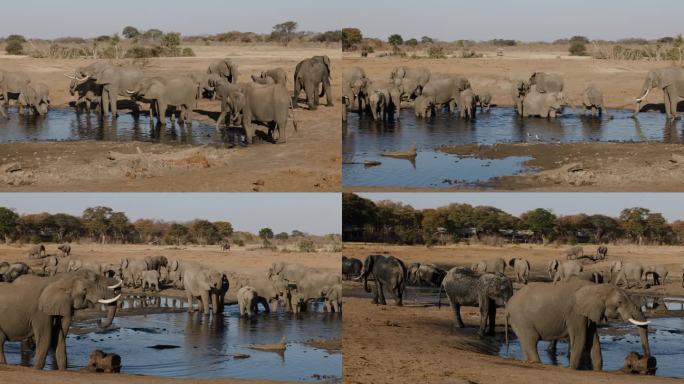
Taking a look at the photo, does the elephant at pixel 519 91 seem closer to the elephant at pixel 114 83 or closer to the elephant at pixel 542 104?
the elephant at pixel 542 104

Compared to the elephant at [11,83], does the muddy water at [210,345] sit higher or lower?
lower

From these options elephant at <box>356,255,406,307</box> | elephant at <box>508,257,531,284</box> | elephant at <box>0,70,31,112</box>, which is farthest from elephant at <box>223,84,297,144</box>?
elephant at <box>0,70,31,112</box>

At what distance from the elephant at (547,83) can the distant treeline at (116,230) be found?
7872mm

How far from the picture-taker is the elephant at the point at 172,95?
83.8ft

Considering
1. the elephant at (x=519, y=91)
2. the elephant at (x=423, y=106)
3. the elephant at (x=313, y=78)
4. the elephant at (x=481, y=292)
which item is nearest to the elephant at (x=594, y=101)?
the elephant at (x=519, y=91)

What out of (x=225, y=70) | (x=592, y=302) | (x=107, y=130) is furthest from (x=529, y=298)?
(x=225, y=70)

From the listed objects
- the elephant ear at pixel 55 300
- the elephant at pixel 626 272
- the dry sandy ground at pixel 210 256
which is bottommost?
the dry sandy ground at pixel 210 256

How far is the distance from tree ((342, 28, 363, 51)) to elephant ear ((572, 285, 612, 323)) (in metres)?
21.7

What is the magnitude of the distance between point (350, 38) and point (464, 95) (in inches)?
328

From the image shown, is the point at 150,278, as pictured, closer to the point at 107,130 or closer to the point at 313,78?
the point at 107,130

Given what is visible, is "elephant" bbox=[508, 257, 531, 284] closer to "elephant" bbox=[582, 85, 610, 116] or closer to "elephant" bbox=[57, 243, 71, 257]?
"elephant" bbox=[582, 85, 610, 116]

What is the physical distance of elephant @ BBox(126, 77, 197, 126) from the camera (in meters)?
25.5

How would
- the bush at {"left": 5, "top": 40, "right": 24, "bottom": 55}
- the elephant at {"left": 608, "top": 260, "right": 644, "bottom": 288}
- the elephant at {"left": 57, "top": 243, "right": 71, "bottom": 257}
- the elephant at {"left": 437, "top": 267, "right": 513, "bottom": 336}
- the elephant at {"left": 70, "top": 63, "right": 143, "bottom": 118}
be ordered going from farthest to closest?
the bush at {"left": 5, "top": 40, "right": 24, "bottom": 55}
the elephant at {"left": 57, "top": 243, "right": 71, "bottom": 257}
the elephant at {"left": 70, "top": 63, "right": 143, "bottom": 118}
the elephant at {"left": 608, "top": 260, "right": 644, "bottom": 288}
the elephant at {"left": 437, "top": 267, "right": 513, "bottom": 336}

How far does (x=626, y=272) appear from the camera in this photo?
87.4ft
